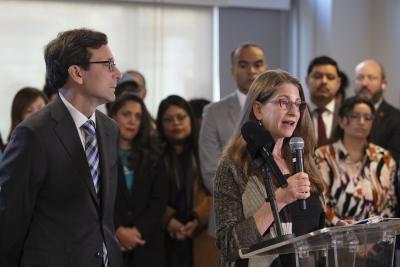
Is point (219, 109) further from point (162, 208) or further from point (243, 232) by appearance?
point (243, 232)

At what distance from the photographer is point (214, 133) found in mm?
4520

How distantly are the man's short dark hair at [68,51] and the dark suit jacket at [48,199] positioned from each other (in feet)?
0.54

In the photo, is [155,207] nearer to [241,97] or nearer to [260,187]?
[241,97]

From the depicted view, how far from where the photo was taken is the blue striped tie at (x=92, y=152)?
2.77 metres

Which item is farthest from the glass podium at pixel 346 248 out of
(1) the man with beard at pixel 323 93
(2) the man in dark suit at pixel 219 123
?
(1) the man with beard at pixel 323 93

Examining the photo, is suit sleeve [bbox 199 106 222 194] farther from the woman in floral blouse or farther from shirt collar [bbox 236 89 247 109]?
the woman in floral blouse

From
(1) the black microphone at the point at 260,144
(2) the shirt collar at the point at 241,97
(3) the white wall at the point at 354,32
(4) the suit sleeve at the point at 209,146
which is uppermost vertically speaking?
(3) the white wall at the point at 354,32

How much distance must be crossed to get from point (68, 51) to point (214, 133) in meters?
1.88

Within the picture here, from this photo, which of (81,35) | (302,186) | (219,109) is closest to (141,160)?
(219,109)

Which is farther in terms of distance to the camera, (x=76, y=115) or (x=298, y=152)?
(x=76, y=115)

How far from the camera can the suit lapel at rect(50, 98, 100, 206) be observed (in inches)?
105

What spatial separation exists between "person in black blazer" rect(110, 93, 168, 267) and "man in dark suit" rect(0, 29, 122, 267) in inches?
68.3

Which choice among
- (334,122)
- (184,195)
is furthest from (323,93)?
(184,195)

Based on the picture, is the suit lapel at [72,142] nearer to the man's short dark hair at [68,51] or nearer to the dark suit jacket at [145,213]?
the man's short dark hair at [68,51]
